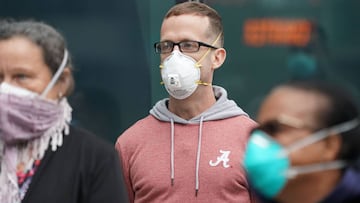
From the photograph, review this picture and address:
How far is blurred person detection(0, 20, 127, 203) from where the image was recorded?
2.41m

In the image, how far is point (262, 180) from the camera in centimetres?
202

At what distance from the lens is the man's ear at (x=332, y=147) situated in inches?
77.3

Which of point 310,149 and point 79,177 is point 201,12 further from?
point 310,149

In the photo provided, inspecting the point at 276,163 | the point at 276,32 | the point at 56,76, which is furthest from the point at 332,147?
the point at 276,32

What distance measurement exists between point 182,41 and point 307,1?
828 mm

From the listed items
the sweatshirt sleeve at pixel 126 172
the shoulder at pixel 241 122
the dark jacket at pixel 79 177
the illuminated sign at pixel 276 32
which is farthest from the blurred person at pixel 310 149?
the illuminated sign at pixel 276 32

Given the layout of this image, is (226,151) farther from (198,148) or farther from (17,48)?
(17,48)

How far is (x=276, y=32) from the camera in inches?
140

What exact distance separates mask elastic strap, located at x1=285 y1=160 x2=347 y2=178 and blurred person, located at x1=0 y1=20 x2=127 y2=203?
2.18 ft

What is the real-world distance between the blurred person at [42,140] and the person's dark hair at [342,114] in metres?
0.74

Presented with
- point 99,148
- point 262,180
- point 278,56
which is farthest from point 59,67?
point 278,56

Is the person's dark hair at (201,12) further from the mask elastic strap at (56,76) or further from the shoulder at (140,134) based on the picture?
the mask elastic strap at (56,76)

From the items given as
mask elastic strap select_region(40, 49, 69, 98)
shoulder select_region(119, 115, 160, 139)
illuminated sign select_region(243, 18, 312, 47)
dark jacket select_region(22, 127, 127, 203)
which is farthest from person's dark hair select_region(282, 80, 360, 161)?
illuminated sign select_region(243, 18, 312, 47)

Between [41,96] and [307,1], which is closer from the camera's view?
[41,96]
